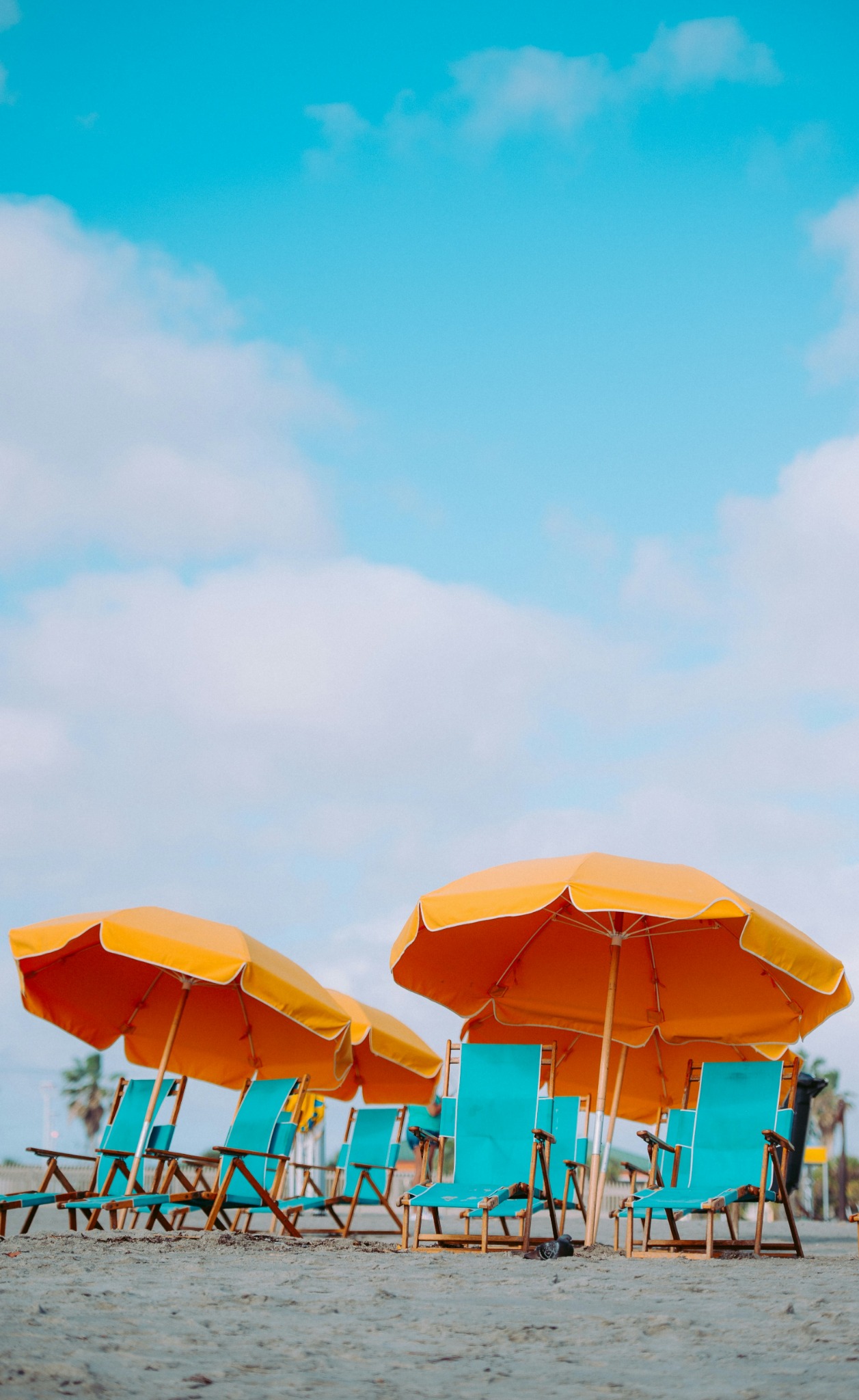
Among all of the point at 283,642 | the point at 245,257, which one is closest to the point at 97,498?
the point at 283,642

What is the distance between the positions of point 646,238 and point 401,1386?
14102mm

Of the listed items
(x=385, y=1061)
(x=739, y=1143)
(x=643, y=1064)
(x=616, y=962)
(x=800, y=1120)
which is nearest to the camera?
(x=739, y=1143)

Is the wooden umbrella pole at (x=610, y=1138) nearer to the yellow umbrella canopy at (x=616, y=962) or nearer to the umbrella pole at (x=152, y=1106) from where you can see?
the yellow umbrella canopy at (x=616, y=962)

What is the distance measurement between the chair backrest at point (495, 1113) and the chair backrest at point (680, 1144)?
1483mm

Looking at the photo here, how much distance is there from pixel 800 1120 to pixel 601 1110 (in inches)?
355

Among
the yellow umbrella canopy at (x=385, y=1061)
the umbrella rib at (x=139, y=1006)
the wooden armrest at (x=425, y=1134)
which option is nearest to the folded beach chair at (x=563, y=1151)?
the wooden armrest at (x=425, y=1134)

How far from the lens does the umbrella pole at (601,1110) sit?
6.19 m

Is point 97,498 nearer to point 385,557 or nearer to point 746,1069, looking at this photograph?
point 385,557

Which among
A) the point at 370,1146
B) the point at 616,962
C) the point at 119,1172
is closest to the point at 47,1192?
the point at 119,1172

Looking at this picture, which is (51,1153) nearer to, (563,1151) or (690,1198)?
(563,1151)

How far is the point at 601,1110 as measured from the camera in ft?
20.3

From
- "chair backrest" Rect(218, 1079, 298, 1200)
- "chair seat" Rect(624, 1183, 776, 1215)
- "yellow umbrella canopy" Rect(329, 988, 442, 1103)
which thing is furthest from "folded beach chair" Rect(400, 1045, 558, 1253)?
"yellow umbrella canopy" Rect(329, 988, 442, 1103)

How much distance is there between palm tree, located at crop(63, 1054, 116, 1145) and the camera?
4088 cm

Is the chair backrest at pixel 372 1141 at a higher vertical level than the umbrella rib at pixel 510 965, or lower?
lower
